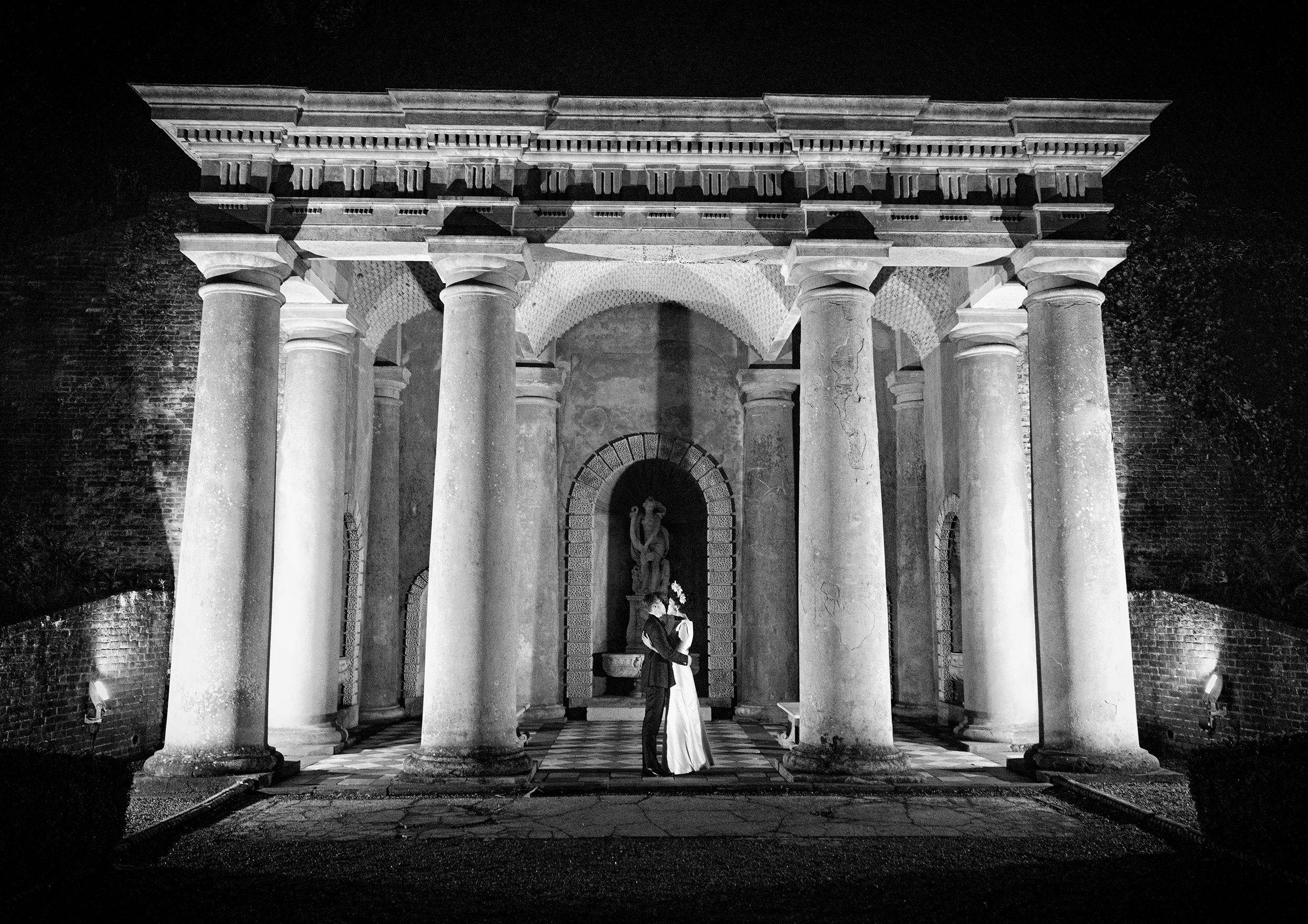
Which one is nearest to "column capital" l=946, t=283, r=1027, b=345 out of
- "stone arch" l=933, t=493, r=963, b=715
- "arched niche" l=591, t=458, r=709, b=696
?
"stone arch" l=933, t=493, r=963, b=715

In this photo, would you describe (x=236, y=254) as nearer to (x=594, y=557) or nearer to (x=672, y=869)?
(x=672, y=869)

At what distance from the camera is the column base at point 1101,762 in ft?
28.8

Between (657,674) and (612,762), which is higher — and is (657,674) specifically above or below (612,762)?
above

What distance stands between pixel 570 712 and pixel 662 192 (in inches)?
301

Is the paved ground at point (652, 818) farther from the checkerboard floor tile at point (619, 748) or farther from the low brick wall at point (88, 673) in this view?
the low brick wall at point (88, 673)

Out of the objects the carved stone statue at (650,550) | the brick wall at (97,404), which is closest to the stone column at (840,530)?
the carved stone statue at (650,550)

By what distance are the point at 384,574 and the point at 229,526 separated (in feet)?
15.9

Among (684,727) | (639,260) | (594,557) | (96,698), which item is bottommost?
(684,727)

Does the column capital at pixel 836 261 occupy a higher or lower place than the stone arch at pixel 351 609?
higher

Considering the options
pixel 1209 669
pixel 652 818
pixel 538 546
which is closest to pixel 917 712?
pixel 1209 669

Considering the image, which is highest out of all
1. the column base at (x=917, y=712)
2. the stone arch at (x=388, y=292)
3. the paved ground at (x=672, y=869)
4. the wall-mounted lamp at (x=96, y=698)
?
the stone arch at (x=388, y=292)

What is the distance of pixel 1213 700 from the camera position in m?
10.1

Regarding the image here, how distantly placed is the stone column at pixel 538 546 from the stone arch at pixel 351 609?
6.89 feet

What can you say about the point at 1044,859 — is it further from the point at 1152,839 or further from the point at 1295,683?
the point at 1295,683
